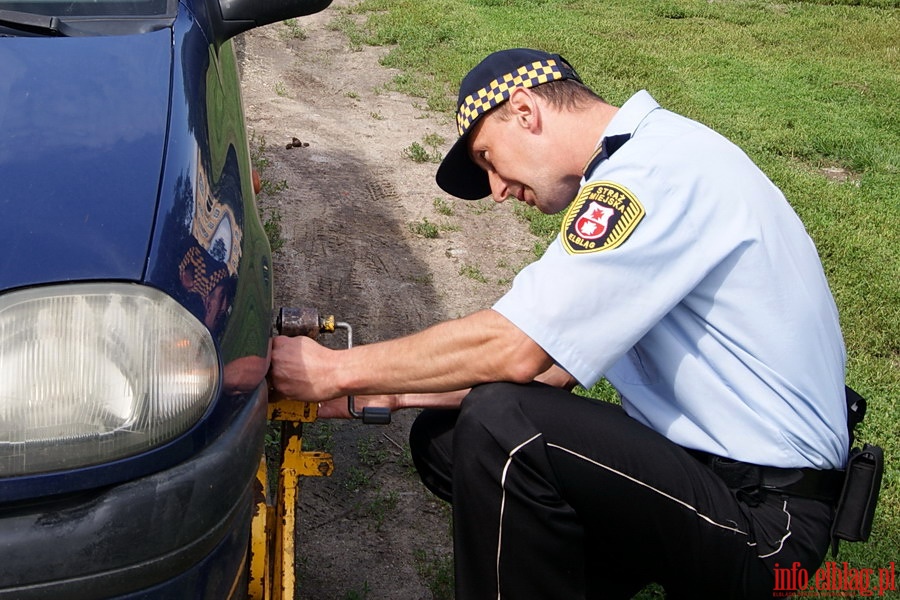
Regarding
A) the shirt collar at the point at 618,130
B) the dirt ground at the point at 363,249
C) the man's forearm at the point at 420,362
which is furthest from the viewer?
the dirt ground at the point at 363,249

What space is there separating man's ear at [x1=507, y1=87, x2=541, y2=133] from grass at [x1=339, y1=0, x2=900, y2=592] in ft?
4.86

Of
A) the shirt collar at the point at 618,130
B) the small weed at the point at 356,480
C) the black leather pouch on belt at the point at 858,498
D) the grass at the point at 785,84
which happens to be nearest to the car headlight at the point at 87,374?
the shirt collar at the point at 618,130

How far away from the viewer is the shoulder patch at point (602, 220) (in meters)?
2.00

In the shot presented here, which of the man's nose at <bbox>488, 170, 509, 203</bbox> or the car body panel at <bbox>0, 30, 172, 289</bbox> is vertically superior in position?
the car body panel at <bbox>0, 30, 172, 289</bbox>

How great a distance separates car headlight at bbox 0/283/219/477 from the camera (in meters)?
1.44

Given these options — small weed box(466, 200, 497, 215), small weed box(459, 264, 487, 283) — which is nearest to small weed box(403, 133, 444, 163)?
small weed box(466, 200, 497, 215)

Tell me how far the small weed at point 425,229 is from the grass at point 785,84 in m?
0.50

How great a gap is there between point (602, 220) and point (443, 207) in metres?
3.14

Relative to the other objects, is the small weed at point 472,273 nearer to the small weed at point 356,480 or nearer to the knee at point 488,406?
the small weed at point 356,480

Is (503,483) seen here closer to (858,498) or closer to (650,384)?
(650,384)

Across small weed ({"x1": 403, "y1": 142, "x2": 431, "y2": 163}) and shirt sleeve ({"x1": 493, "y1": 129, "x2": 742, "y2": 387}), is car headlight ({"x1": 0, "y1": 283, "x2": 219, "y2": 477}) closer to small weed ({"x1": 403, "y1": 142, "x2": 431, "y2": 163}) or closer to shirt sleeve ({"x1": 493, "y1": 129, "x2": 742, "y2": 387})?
shirt sleeve ({"x1": 493, "y1": 129, "x2": 742, "y2": 387})

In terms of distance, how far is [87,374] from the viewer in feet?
4.82

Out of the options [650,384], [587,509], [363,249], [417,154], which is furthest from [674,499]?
[417,154]

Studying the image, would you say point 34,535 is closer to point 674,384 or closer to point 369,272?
point 674,384
